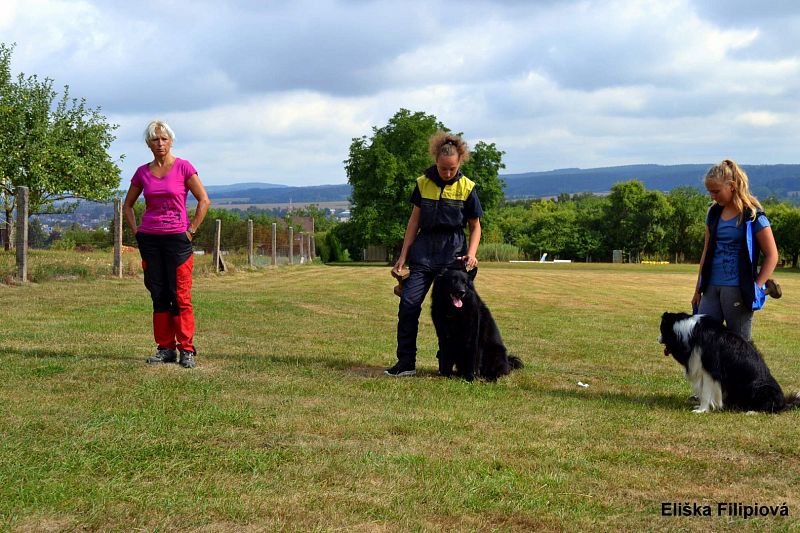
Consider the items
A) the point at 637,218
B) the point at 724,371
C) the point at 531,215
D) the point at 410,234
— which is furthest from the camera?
the point at 531,215

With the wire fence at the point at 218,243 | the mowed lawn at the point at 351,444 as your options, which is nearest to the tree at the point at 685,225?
the wire fence at the point at 218,243

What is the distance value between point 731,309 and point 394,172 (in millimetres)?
51082

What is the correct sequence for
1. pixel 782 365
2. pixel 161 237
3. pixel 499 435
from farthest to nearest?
pixel 782 365 < pixel 161 237 < pixel 499 435

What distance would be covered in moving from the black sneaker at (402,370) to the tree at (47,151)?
2235cm

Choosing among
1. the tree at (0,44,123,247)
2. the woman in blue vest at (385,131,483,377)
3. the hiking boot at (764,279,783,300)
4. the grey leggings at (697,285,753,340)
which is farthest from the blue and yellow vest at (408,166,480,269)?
the tree at (0,44,123,247)

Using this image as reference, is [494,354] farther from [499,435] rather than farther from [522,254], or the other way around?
[522,254]

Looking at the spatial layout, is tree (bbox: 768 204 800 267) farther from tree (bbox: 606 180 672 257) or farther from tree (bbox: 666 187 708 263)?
tree (bbox: 606 180 672 257)

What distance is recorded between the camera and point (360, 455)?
449 centimetres

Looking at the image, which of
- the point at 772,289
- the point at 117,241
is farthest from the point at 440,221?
the point at 117,241

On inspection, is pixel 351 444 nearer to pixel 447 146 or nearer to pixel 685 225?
pixel 447 146

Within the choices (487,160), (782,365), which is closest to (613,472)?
(782,365)

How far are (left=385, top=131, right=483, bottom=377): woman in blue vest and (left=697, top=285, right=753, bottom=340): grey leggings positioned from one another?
82.7 inches

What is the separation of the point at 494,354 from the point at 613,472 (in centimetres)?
317

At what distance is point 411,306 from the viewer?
752 cm
